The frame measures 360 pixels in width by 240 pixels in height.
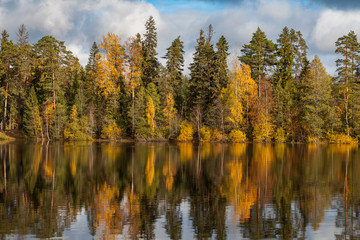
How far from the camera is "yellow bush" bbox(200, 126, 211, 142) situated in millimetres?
69562

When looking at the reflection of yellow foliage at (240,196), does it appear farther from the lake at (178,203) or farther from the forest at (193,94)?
the forest at (193,94)

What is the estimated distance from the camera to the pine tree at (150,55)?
→ 3103 inches

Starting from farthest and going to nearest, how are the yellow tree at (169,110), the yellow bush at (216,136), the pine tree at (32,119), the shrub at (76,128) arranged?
1. the yellow tree at (169,110)
2. the pine tree at (32,119)
3. the shrub at (76,128)
4. the yellow bush at (216,136)

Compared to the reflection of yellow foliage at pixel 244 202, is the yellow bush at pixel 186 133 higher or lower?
higher

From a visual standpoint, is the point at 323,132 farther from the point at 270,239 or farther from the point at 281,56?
the point at 270,239

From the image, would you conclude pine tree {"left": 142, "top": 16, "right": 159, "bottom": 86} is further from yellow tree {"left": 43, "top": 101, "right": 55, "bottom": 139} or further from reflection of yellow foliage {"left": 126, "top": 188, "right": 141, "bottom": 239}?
reflection of yellow foliage {"left": 126, "top": 188, "right": 141, "bottom": 239}

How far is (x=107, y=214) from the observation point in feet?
46.1

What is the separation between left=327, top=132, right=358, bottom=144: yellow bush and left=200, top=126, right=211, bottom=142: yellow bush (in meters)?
21.8

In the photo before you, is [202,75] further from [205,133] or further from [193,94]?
[205,133]

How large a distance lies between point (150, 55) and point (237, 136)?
26.9 metres

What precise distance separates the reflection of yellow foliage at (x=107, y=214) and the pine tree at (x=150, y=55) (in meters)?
61.2

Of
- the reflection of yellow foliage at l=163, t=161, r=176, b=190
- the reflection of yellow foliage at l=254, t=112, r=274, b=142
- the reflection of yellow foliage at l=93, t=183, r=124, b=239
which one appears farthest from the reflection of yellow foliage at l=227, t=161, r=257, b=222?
the reflection of yellow foliage at l=254, t=112, r=274, b=142

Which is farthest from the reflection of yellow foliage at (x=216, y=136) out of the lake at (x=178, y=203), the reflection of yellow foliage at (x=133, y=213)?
the reflection of yellow foliage at (x=133, y=213)

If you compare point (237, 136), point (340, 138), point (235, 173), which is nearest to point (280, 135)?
point (237, 136)
